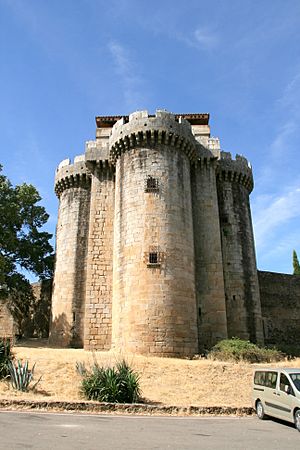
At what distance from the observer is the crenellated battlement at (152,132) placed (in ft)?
65.6

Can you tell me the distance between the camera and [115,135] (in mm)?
21438

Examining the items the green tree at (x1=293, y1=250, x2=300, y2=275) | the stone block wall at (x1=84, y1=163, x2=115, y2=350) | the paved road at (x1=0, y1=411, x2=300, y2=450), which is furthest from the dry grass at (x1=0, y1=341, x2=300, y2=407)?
the green tree at (x1=293, y1=250, x2=300, y2=275)

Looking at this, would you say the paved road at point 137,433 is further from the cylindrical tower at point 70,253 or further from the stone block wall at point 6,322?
the stone block wall at point 6,322

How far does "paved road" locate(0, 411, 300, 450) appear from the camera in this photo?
6.22 meters

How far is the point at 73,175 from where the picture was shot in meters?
25.1

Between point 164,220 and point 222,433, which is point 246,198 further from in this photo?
point 222,433

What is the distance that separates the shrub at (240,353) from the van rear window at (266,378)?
21.5 ft

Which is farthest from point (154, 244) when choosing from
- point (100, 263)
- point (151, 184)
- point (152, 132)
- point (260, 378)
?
point (260, 378)

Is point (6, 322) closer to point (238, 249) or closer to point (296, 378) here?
point (238, 249)

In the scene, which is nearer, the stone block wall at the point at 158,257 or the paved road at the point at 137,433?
the paved road at the point at 137,433

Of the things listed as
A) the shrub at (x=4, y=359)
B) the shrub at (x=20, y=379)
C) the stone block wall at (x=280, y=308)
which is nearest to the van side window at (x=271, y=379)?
the shrub at (x=20, y=379)

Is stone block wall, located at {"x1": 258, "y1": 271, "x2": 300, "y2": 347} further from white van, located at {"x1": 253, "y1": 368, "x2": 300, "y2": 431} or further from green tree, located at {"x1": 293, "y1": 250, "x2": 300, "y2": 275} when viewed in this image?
white van, located at {"x1": 253, "y1": 368, "x2": 300, "y2": 431}

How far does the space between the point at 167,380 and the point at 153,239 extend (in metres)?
6.85

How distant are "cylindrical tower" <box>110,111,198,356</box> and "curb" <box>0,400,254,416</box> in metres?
6.69
